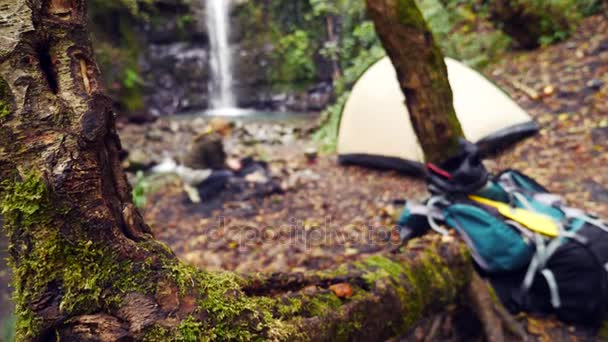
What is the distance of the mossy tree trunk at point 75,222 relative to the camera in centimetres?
84

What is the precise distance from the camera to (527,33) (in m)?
6.77

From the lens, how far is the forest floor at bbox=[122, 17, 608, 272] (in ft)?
10.8

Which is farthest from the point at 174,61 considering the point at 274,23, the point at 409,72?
the point at 409,72

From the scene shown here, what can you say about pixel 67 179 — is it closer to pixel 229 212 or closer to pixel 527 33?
pixel 229 212

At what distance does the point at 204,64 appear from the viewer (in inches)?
613

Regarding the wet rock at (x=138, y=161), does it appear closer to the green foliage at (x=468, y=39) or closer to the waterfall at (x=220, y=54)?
the green foliage at (x=468, y=39)

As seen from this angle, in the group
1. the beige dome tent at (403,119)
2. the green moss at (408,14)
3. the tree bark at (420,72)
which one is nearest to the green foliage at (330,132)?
the beige dome tent at (403,119)

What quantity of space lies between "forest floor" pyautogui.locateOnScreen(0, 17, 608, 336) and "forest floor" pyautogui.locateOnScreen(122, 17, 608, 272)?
0.04ft

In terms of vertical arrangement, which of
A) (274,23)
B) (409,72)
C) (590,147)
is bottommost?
(590,147)

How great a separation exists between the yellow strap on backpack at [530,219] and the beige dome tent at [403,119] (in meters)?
2.08

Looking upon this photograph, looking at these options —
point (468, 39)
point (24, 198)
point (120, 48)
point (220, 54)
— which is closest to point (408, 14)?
point (24, 198)

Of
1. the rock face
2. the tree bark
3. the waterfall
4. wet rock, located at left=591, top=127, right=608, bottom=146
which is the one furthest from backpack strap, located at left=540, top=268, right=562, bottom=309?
the waterfall

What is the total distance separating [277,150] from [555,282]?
7.28m

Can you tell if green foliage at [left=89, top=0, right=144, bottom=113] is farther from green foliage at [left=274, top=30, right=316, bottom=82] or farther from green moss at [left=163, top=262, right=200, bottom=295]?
green moss at [left=163, top=262, right=200, bottom=295]
